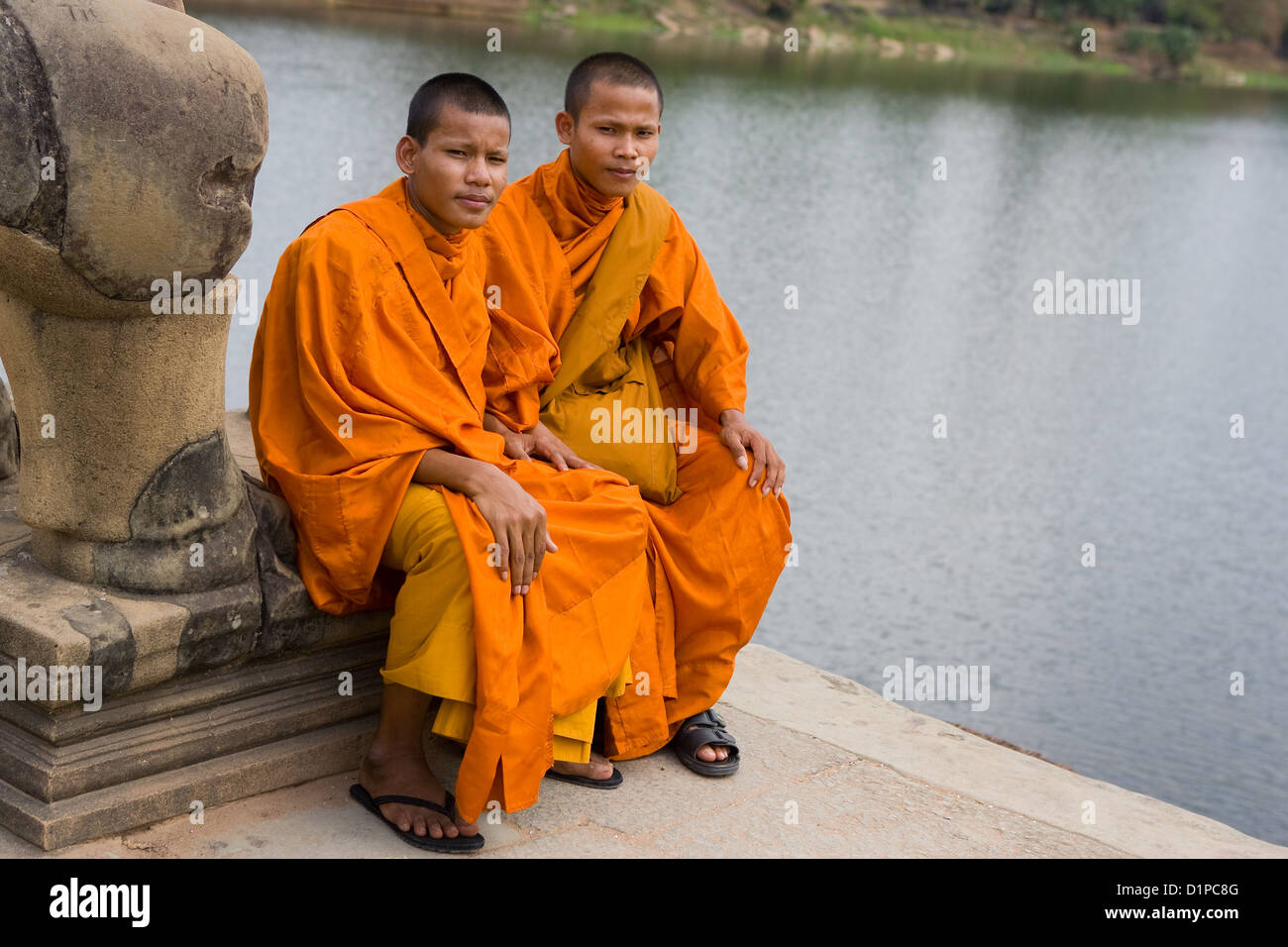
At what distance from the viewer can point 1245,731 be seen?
16.8 feet

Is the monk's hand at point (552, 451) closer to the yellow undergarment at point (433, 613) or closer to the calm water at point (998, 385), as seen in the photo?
the yellow undergarment at point (433, 613)

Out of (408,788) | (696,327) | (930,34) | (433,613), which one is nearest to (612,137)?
(696,327)

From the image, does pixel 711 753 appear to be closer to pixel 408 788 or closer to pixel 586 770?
pixel 586 770

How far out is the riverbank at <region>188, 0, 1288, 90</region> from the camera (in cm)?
3103

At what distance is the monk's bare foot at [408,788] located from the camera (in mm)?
2594

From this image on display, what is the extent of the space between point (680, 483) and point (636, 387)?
Answer: 243mm

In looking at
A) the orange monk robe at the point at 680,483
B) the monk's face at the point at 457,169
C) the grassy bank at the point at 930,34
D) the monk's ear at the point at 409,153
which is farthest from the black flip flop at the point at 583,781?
the grassy bank at the point at 930,34

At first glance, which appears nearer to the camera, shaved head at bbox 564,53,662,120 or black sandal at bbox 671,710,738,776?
black sandal at bbox 671,710,738,776

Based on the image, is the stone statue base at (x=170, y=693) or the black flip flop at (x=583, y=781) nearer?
the stone statue base at (x=170, y=693)

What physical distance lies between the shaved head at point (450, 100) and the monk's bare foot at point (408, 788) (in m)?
1.16

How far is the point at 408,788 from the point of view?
2.64m

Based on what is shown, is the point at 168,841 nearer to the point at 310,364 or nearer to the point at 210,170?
the point at 310,364

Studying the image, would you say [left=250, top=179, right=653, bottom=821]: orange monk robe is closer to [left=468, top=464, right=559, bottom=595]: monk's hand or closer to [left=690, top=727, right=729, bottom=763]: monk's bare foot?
[left=468, top=464, right=559, bottom=595]: monk's hand

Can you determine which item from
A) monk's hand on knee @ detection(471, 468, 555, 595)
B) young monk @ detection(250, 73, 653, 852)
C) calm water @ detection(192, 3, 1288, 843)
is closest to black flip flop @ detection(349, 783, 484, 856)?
young monk @ detection(250, 73, 653, 852)
